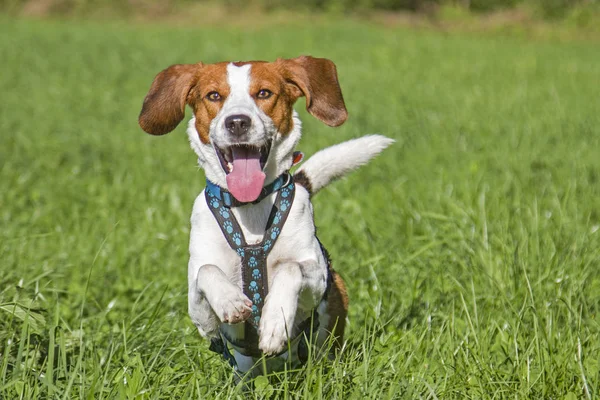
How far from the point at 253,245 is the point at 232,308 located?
40 cm

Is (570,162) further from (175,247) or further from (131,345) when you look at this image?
(131,345)

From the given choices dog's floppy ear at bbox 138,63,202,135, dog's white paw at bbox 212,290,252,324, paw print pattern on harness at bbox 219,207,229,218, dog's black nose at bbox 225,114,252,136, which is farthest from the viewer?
dog's floppy ear at bbox 138,63,202,135

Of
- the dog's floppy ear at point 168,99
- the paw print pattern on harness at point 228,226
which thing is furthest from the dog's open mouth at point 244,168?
the dog's floppy ear at point 168,99

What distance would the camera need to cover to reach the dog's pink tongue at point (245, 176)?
3099 mm

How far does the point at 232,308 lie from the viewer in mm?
2785

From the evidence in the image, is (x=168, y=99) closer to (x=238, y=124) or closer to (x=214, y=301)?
(x=238, y=124)

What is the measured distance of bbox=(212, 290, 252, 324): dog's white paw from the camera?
2781mm

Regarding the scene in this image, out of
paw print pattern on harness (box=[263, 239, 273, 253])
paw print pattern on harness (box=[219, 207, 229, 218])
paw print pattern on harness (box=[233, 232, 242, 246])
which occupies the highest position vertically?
paw print pattern on harness (box=[219, 207, 229, 218])

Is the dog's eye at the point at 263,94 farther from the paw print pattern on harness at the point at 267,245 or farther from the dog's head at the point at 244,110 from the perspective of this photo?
the paw print pattern on harness at the point at 267,245

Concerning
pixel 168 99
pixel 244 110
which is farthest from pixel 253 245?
pixel 168 99

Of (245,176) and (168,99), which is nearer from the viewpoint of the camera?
(245,176)

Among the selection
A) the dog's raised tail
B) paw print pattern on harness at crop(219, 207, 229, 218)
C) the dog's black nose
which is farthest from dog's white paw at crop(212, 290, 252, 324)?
the dog's raised tail

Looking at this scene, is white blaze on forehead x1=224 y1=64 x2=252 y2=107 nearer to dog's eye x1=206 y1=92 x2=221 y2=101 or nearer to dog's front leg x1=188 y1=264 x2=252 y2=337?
dog's eye x1=206 y1=92 x2=221 y2=101

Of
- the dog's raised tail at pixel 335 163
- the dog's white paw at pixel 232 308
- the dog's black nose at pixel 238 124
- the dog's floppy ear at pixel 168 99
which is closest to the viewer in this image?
the dog's white paw at pixel 232 308
